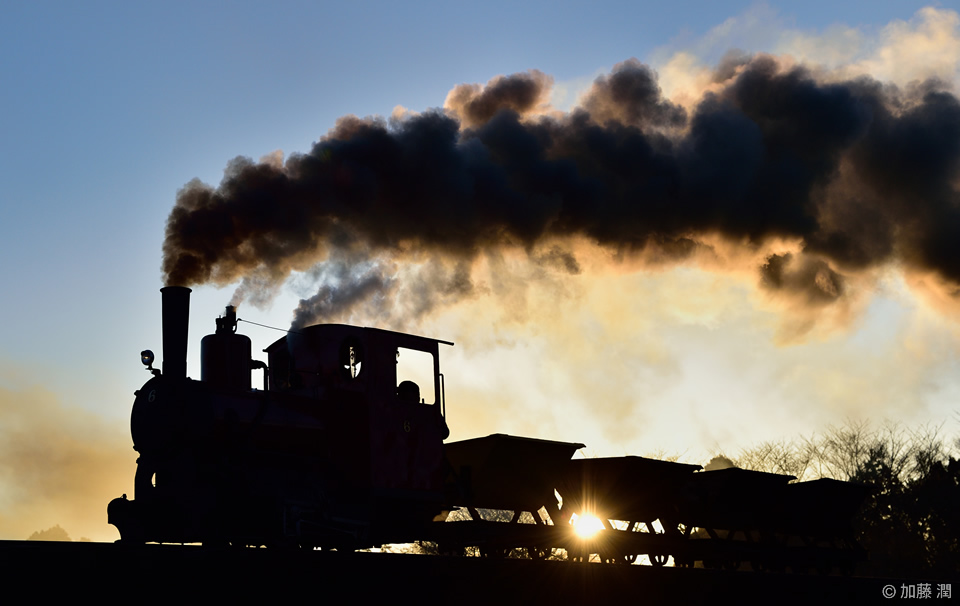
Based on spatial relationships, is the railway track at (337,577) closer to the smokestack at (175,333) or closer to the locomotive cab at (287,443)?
the locomotive cab at (287,443)

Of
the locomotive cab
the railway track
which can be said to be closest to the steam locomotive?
the locomotive cab

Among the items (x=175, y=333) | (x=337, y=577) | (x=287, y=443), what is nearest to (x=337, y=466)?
(x=287, y=443)

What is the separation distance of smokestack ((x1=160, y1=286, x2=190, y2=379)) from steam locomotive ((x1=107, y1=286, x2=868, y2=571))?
0.02m

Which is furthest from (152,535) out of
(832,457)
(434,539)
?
(832,457)

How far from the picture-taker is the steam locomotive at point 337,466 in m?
10.5

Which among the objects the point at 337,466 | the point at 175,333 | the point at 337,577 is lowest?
the point at 337,577

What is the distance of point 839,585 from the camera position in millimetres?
10844

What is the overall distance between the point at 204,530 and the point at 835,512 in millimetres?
14913

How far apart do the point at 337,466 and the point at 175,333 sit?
9.28 ft

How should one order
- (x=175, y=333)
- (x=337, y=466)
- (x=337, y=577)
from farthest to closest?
(x=337, y=466) < (x=175, y=333) < (x=337, y=577)

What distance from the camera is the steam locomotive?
34.3ft

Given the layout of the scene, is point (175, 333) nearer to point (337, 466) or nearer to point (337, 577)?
point (337, 466)

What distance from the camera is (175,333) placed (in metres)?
10.7

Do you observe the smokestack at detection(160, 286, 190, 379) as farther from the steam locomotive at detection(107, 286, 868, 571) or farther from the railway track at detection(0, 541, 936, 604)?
the railway track at detection(0, 541, 936, 604)
